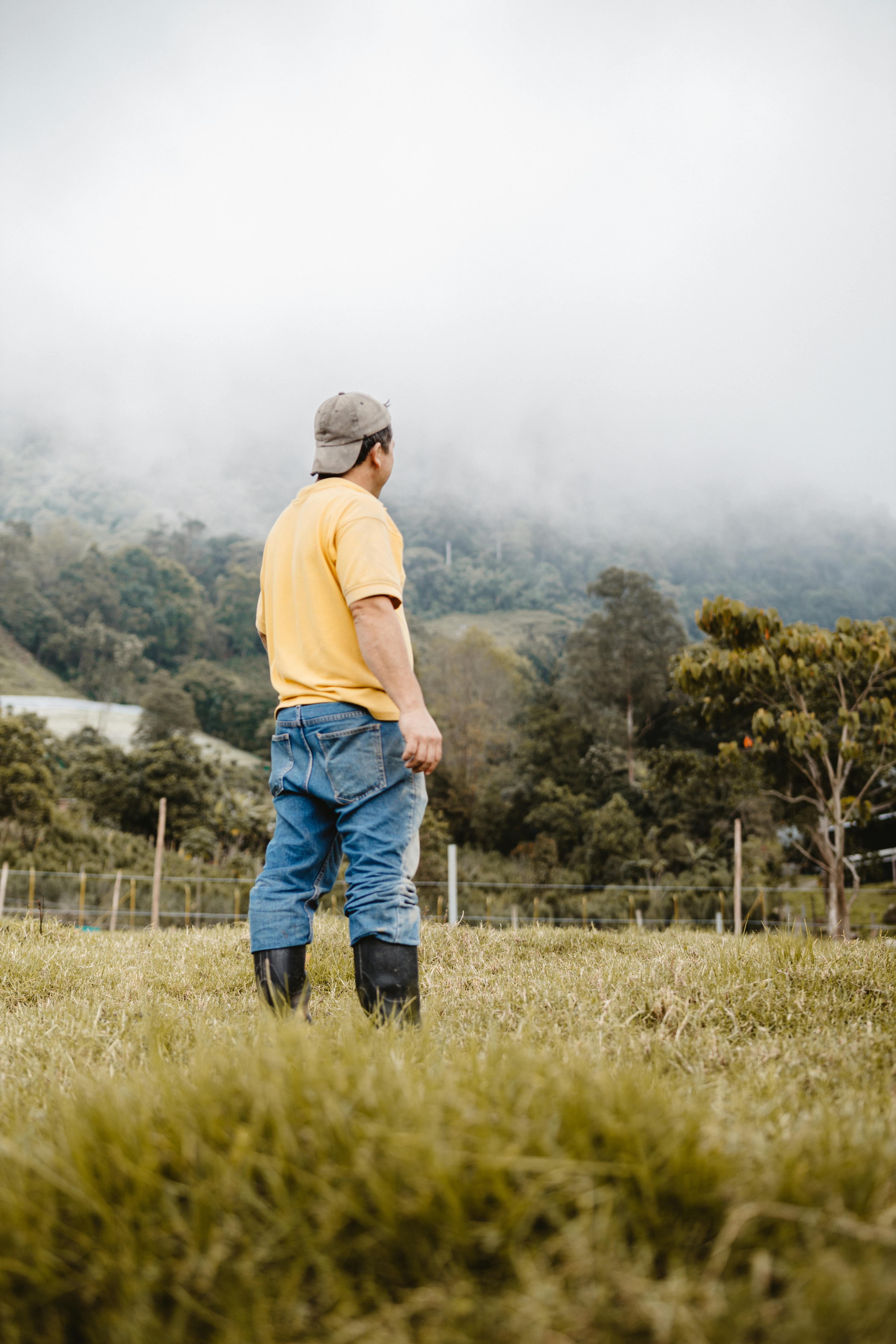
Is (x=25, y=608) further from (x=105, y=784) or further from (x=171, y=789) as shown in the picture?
(x=171, y=789)

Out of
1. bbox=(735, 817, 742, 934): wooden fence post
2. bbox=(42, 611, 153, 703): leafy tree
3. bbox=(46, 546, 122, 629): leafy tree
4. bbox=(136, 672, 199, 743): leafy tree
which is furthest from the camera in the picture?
bbox=(46, 546, 122, 629): leafy tree

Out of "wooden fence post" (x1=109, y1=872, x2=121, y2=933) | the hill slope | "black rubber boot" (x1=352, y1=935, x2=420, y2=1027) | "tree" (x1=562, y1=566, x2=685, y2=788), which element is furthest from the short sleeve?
the hill slope

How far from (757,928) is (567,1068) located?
20.3 meters

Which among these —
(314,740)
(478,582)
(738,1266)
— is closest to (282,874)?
(314,740)

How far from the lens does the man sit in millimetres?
2268

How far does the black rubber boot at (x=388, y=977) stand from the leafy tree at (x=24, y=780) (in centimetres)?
2229

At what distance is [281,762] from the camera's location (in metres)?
2.50

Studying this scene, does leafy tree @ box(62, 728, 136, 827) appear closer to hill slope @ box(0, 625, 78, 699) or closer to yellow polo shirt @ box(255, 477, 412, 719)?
yellow polo shirt @ box(255, 477, 412, 719)

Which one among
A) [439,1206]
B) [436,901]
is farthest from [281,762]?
[436,901]

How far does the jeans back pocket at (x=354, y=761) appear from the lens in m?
2.32

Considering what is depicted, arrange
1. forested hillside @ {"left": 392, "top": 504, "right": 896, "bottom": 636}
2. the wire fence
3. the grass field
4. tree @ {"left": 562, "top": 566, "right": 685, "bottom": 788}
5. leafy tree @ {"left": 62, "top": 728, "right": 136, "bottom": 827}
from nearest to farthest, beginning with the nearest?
the grass field
the wire fence
leafy tree @ {"left": 62, "top": 728, "right": 136, "bottom": 827}
tree @ {"left": 562, "top": 566, "right": 685, "bottom": 788}
forested hillside @ {"left": 392, "top": 504, "right": 896, "bottom": 636}

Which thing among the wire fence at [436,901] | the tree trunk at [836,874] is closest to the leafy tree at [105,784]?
the wire fence at [436,901]

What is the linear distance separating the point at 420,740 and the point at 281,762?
493mm

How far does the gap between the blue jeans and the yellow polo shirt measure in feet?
0.23
